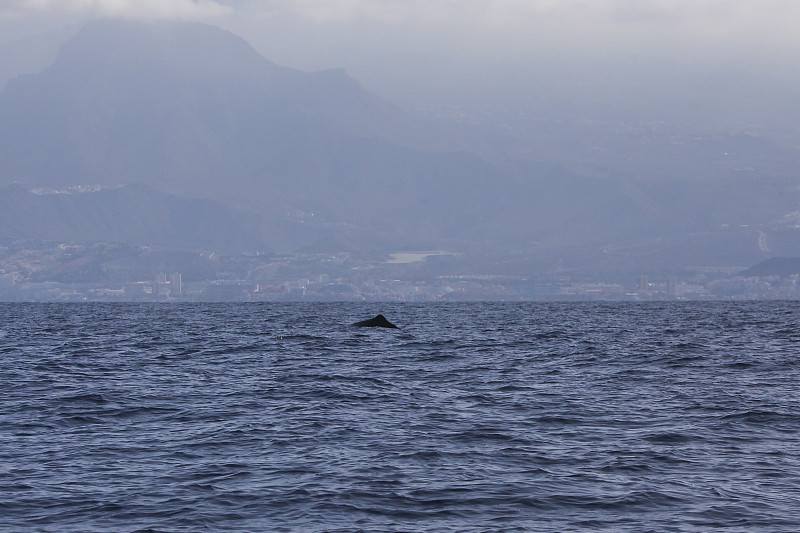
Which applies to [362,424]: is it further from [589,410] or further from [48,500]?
[48,500]

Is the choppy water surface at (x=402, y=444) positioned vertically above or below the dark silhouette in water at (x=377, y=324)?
below

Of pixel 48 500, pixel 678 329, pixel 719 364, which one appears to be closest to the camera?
pixel 48 500

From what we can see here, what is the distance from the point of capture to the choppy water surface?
2283cm

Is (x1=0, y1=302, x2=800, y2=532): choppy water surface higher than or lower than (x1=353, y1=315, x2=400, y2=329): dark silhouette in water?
lower

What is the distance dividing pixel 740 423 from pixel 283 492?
16356 mm

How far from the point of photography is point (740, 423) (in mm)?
33906

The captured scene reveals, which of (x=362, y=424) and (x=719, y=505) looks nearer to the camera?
(x=719, y=505)

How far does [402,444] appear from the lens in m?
30.4

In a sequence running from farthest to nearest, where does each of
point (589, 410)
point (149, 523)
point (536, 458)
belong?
point (589, 410) < point (536, 458) < point (149, 523)

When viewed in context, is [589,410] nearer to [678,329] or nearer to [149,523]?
[149,523]

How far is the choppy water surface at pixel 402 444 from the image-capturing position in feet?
74.9

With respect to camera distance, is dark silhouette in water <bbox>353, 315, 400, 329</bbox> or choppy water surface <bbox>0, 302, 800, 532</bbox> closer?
choppy water surface <bbox>0, 302, 800, 532</bbox>

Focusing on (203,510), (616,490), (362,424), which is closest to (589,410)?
(362,424)

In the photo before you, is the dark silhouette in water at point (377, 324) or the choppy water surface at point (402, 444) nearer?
the choppy water surface at point (402, 444)
